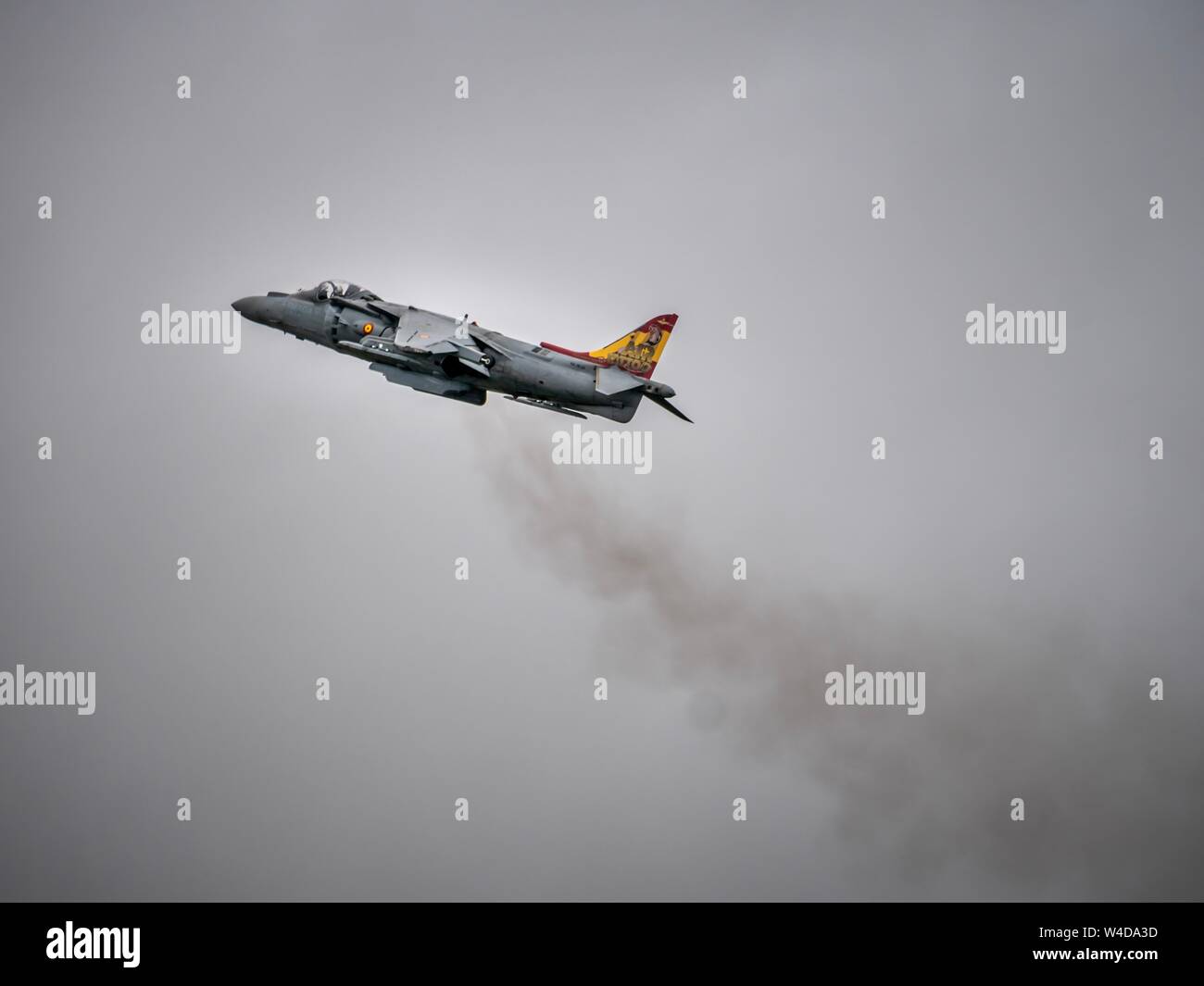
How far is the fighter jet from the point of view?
3484cm

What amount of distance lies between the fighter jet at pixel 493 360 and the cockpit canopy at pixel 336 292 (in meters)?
0.31

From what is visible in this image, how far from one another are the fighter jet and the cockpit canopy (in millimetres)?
311

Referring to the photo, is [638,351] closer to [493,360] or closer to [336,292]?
[493,360]

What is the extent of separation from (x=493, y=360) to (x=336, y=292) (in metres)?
6.05

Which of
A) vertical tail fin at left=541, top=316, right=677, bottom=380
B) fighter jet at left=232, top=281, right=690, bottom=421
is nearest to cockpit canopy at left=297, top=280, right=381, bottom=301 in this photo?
fighter jet at left=232, top=281, right=690, bottom=421

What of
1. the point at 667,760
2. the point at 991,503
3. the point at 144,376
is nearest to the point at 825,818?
the point at 667,760

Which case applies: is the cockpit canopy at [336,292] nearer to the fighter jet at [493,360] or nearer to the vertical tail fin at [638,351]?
the fighter jet at [493,360]

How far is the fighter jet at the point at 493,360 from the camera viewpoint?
34.8 meters

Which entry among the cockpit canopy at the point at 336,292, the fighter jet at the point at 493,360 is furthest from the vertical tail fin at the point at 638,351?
the cockpit canopy at the point at 336,292

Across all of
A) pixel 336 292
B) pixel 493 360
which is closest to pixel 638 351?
pixel 493 360

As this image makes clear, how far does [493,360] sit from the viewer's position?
35094mm

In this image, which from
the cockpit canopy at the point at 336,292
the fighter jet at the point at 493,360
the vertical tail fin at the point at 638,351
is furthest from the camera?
the cockpit canopy at the point at 336,292

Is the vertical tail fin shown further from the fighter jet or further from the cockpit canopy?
the cockpit canopy

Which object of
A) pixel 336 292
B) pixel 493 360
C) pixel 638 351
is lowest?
pixel 493 360
